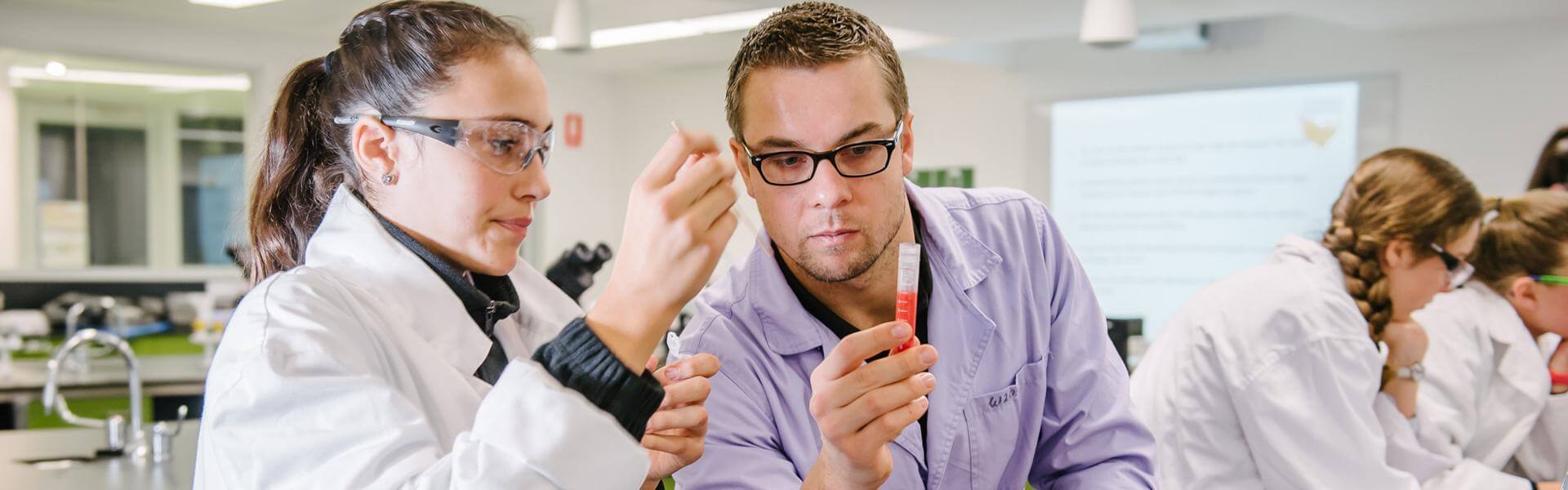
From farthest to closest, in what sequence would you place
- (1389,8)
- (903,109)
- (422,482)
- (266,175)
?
(1389,8) → (903,109) → (266,175) → (422,482)

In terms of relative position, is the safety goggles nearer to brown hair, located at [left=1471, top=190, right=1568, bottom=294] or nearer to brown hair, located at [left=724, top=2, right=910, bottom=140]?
brown hair, located at [left=1471, top=190, right=1568, bottom=294]

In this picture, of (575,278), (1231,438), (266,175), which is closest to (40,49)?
(575,278)

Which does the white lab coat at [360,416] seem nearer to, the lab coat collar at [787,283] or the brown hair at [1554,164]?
the lab coat collar at [787,283]

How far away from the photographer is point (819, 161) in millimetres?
1525

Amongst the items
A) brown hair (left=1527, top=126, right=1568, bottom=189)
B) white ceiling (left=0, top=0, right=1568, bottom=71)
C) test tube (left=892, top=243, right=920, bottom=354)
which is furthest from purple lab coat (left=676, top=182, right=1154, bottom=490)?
white ceiling (left=0, top=0, right=1568, bottom=71)

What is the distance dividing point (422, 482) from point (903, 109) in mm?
912

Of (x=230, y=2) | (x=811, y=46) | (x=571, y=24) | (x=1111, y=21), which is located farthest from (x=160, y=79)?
(x=811, y=46)

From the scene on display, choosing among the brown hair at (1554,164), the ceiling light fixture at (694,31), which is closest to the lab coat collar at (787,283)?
the brown hair at (1554,164)

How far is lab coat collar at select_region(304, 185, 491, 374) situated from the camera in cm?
127

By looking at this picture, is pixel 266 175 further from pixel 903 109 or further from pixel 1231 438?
pixel 1231 438

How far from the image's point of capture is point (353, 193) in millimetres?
1367

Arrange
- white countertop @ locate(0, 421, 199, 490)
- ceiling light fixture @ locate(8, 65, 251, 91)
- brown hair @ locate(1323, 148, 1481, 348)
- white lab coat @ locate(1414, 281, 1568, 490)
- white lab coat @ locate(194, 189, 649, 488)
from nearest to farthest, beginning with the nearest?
1. white lab coat @ locate(194, 189, 649, 488)
2. brown hair @ locate(1323, 148, 1481, 348)
3. white lab coat @ locate(1414, 281, 1568, 490)
4. white countertop @ locate(0, 421, 199, 490)
5. ceiling light fixture @ locate(8, 65, 251, 91)

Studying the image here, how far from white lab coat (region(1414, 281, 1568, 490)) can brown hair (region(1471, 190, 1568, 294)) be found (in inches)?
4.2

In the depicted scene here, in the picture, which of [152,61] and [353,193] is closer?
[353,193]
